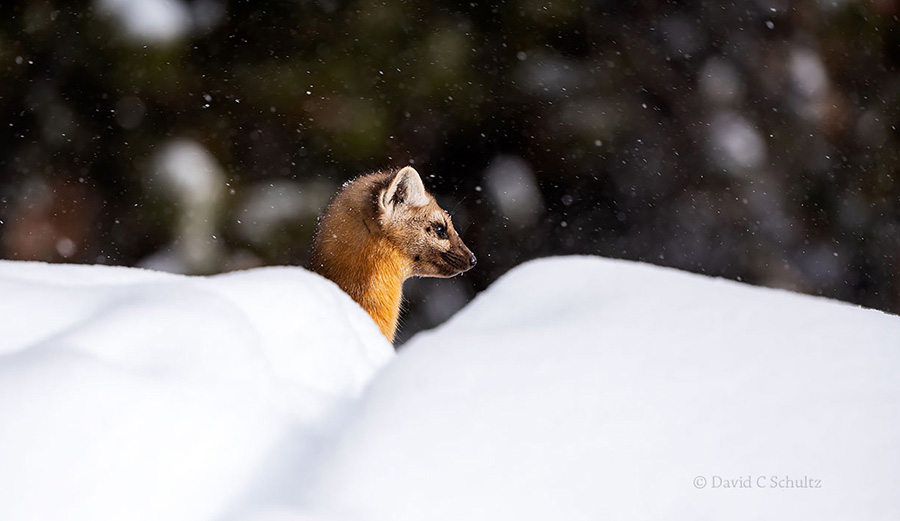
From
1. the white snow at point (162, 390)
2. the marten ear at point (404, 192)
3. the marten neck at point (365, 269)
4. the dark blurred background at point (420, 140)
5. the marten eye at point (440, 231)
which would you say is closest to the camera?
the white snow at point (162, 390)

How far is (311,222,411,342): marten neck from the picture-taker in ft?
11.8

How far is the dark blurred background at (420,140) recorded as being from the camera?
6.39 meters

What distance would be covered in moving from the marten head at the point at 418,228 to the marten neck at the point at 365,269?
0.26 feet

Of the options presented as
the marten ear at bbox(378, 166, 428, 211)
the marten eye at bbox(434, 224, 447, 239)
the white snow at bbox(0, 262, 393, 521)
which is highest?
the white snow at bbox(0, 262, 393, 521)

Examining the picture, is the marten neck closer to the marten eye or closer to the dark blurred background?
the marten eye

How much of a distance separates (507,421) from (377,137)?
5.36 m

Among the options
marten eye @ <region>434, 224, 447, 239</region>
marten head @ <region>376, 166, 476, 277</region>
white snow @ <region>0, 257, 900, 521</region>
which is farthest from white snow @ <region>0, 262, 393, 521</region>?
marten eye @ <region>434, 224, 447, 239</region>

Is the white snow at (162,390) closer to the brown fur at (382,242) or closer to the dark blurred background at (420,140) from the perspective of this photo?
the brown fur at (382,242)

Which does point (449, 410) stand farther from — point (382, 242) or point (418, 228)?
point (418, 228)

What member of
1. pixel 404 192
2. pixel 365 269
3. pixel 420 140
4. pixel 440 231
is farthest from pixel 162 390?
pixel 420 140


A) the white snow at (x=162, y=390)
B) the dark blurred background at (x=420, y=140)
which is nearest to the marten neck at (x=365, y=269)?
the white snow at (x=162, y=390)

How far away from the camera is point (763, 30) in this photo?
22.5 feet

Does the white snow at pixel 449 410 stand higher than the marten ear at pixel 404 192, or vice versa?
the white snow at pixel 449 410

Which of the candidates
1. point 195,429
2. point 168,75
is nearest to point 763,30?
point 168,75
